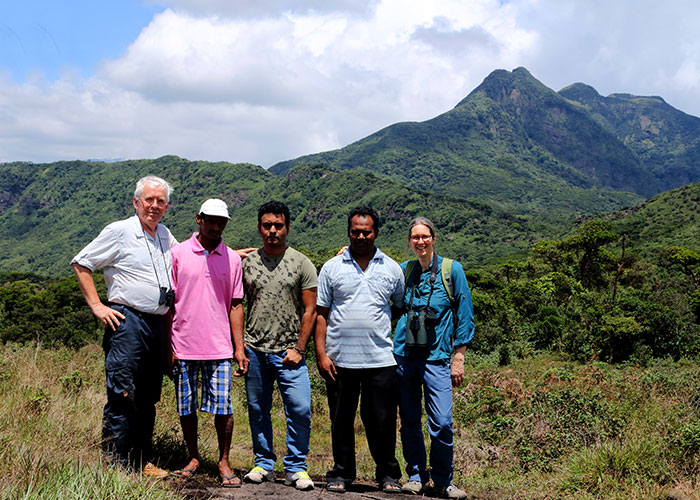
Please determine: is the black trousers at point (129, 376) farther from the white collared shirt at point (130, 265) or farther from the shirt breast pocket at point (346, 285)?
the shirt breast pocket at point (346, 285)

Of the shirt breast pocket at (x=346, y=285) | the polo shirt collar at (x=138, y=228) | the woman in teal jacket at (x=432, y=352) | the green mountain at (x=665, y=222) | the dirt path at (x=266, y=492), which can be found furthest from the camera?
the green mountain at (x=665, y=222)

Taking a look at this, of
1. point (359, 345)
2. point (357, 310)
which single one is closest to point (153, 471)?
point (359, 345)

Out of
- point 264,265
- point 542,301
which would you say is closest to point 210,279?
point 264,265

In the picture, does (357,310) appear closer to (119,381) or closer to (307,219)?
(119,381)

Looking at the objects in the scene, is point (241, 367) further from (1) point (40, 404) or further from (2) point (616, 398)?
(2) point (616, 398)

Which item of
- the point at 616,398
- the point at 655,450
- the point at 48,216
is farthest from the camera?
the point at 48,216

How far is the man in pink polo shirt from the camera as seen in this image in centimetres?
341

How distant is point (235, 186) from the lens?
194125mm

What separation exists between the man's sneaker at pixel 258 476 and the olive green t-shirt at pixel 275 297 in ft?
2.71

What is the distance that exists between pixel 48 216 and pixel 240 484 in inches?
8647

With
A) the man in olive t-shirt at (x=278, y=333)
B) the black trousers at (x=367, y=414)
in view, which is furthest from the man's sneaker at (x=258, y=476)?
the black trousers at (x=367, y=414)

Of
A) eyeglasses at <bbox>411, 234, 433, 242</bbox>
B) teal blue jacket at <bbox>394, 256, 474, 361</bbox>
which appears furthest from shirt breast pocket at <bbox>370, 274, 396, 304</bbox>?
eyeglasses at <bbox>411, 234, 433, 242</bbox>

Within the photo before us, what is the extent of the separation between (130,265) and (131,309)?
0.28m

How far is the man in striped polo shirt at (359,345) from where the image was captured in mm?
3443
